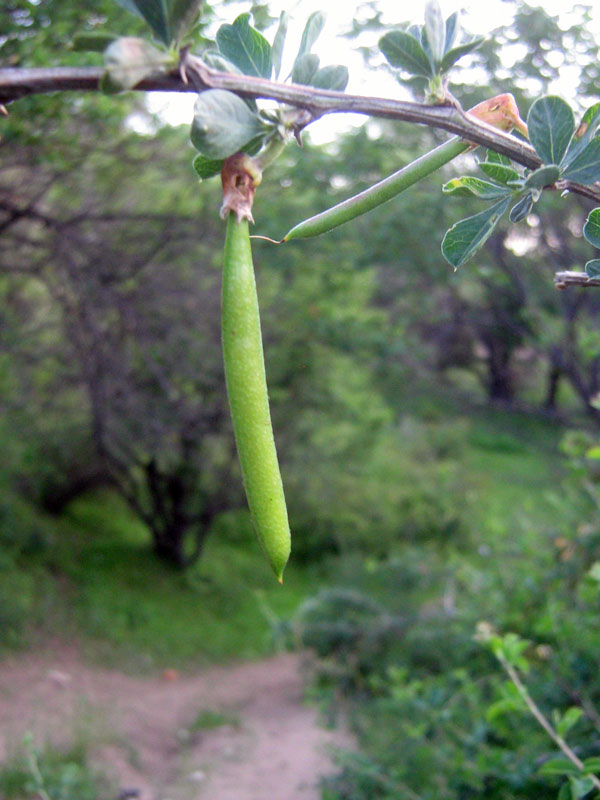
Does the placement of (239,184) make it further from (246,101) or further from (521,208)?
(521,208)

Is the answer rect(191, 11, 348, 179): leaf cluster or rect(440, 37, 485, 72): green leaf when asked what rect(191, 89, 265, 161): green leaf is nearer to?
rect(191, 11, 348, 179): leaf cluster

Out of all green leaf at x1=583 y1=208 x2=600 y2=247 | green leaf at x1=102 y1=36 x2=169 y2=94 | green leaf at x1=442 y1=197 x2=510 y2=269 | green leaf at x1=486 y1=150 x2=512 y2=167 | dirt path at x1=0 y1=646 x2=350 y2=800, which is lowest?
dirt path at x1=0 y1=646 x2=350 y2=800

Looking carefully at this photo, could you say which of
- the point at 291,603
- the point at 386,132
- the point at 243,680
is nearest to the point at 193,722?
the point at 243,680

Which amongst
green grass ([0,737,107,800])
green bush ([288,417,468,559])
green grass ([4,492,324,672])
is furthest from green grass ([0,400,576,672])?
green grass ([0,737,107,800])

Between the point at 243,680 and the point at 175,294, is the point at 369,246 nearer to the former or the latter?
the point at 175,294

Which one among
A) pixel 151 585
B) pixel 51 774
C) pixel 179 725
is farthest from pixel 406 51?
pixel 151 585

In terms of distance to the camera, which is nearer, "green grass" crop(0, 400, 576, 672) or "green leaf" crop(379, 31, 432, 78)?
"green leaf" crop(379, 31, 432, 78)

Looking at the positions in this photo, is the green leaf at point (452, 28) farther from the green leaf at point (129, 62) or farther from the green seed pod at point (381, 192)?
the green leaf at point (129, 62)
